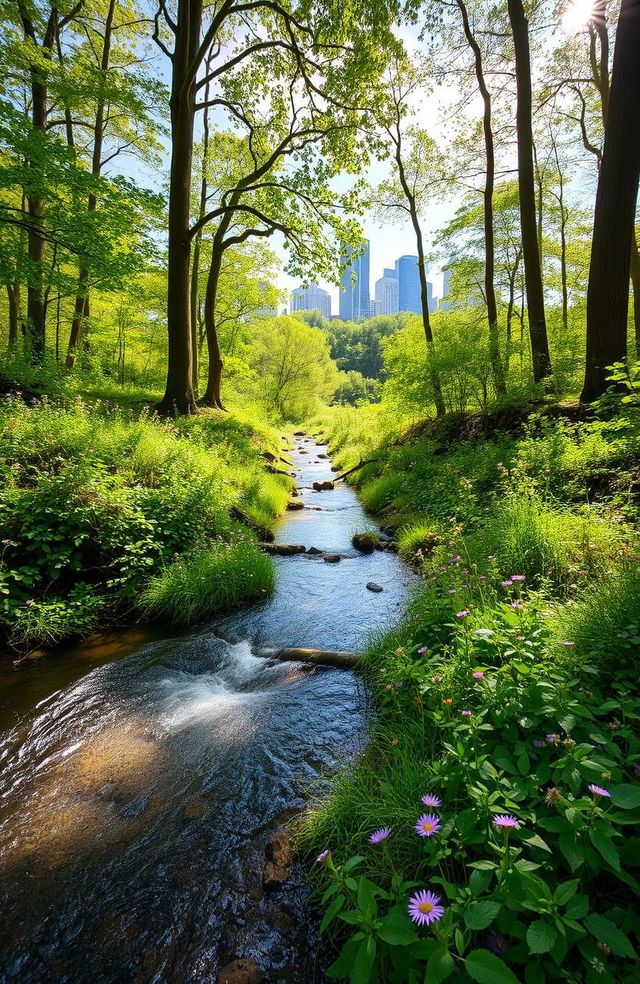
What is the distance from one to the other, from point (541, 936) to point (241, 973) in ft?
4.79

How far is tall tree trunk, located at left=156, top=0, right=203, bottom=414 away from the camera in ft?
33.0

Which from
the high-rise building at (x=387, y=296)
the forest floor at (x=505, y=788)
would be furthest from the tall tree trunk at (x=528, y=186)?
the high-rise building at (x=387, y=296)

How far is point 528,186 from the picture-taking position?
8898 mm

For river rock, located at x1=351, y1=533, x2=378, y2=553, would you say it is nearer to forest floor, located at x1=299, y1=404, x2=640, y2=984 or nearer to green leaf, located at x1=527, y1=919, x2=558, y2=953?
forest floor, located at x1=299, y1=404, x2=640, y2=984

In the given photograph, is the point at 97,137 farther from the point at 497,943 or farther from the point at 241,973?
the point at 497,943

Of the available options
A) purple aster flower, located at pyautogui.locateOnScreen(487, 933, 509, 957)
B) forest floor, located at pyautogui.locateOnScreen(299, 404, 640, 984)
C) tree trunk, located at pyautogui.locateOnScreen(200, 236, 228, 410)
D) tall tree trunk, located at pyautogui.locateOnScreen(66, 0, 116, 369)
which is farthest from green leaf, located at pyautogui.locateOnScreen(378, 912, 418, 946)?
tall tree trunk, located at pyautogui.locateOnScreen(66, 0, 116, 369)

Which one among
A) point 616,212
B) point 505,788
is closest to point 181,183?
point 616,212

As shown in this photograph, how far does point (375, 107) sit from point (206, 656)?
47.5 feet

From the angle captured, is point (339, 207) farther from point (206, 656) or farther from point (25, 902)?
point (25, 902)

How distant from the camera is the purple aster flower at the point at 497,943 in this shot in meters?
1.40

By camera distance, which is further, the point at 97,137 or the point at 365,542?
the point at 97,137

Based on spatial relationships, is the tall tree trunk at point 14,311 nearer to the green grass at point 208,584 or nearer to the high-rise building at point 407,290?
the green grass at point 208,584

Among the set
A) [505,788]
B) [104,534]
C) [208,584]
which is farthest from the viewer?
[208,584]

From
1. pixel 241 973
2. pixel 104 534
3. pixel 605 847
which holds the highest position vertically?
pixel 104 534
